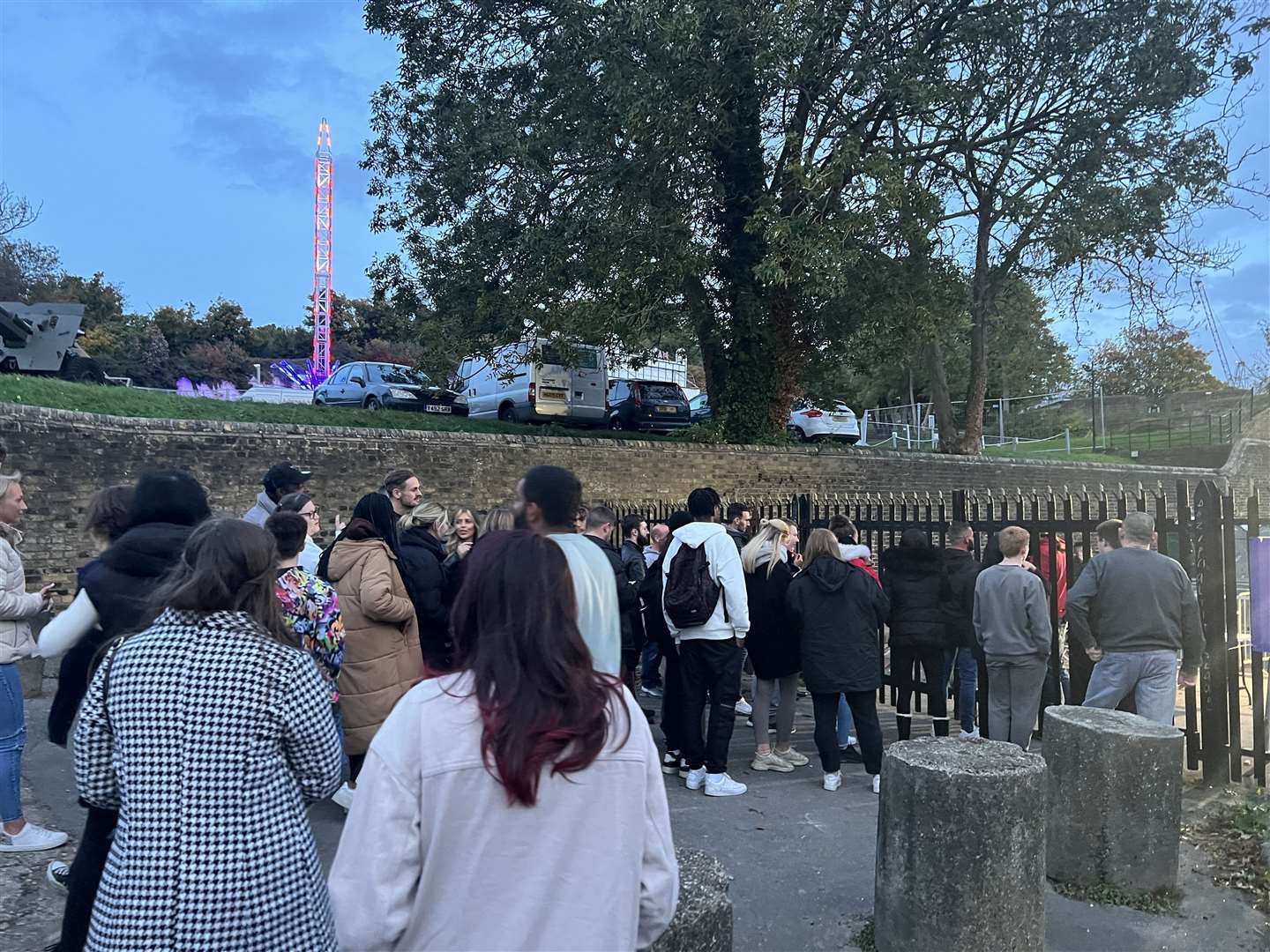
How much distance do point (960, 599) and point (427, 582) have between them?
→ 394 cm

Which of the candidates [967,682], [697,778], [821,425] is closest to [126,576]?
[697,778]

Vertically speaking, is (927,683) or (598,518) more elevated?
(598,518)

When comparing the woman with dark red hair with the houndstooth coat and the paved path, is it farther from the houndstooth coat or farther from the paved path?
the paved path

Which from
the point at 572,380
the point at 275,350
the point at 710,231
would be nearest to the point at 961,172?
the point at 710,231

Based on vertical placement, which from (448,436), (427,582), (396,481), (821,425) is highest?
(821,425)

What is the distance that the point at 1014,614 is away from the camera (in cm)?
595

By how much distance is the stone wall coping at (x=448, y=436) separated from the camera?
12195 mm

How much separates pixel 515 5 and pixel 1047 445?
93.8 ft

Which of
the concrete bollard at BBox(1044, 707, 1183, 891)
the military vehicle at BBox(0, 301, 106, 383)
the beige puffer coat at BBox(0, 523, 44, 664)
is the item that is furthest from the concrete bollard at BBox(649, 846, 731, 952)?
the military vehicle at BBox(0, 301, 106, 383)

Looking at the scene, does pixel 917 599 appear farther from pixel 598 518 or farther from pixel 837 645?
pixel 598 518

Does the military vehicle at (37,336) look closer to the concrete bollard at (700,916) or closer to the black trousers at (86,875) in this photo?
the black trousers at (86,875)

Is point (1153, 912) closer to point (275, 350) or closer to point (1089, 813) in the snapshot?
point (1089, 813)

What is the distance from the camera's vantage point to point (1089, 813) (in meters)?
4.47

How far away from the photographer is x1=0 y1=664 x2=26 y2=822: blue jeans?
4152mm
